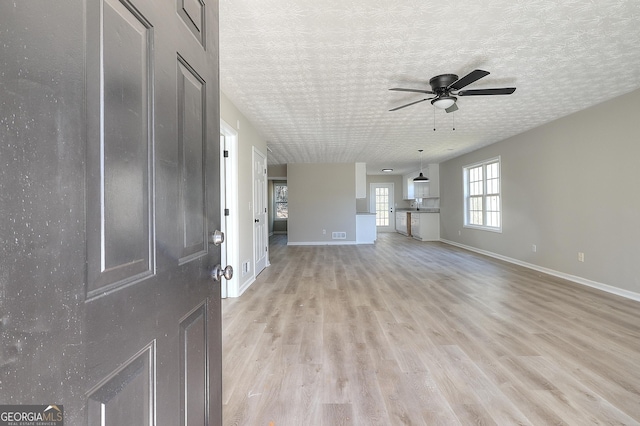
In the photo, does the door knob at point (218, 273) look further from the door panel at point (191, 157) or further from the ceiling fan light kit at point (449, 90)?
the ceiling fan light kit at point (449, 90)

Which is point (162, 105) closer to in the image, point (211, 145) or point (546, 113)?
point (211, 145)

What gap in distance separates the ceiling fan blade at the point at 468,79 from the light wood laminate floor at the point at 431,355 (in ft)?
7.03

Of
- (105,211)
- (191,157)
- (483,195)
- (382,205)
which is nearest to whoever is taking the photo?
(105,211)

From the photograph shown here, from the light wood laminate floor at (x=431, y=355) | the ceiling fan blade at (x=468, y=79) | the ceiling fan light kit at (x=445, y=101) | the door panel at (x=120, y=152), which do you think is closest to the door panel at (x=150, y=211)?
the door panel at (x=120, y=152)

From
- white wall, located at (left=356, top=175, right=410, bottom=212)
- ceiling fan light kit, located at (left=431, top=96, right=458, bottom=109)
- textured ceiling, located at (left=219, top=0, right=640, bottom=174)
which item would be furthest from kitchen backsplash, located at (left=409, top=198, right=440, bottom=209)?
ceiling fan light kit, located at (left=431, top=96, right=458, bottom=109)

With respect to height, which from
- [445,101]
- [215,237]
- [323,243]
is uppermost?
[445,101]

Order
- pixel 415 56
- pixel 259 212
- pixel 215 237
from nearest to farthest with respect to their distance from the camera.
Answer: pixel 215 237
pixel 415 56
pixel 259 212

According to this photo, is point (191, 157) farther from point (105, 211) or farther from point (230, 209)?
point (230, 209)

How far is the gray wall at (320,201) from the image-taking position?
806 cm

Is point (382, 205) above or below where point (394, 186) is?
below

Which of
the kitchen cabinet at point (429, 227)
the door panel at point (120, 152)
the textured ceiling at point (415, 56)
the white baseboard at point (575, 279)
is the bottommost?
the white baseboard at point (575, 279)

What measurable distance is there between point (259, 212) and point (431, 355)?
341cm

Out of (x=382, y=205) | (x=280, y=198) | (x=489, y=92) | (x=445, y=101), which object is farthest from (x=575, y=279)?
(x=280, y=198)

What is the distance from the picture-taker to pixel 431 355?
2.07m
